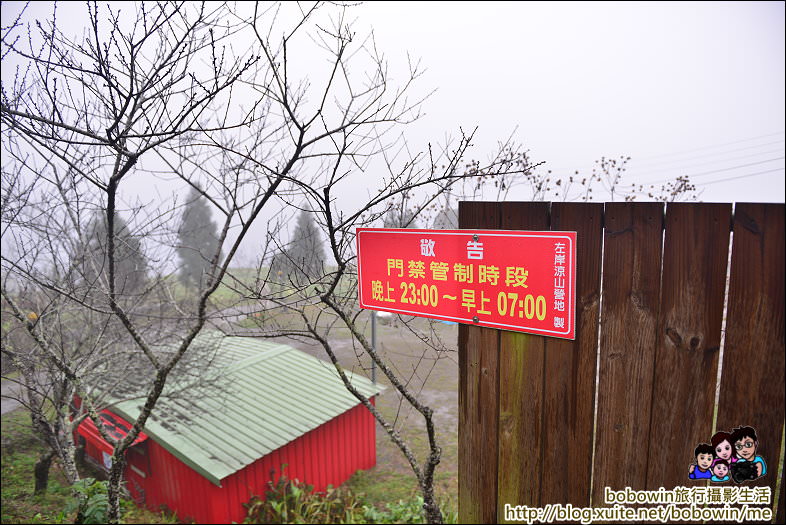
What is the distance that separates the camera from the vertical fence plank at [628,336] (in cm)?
145

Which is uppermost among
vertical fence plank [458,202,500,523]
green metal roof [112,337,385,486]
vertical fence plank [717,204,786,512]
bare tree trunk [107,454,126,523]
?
vertical fence plank [717,204,786,512]

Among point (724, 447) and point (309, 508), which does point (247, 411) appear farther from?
point (724, 447)

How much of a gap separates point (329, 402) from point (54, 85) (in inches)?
245

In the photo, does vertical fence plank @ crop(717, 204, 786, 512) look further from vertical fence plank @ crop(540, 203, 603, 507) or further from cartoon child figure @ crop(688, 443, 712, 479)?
vertical fence plank @ crop(540, 203, 603, 507)

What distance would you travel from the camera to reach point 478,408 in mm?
1924

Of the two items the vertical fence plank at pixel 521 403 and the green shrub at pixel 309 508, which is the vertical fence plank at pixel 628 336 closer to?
the vertical fence plank at pixel 521 403

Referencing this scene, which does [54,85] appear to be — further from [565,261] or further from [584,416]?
[584,416]

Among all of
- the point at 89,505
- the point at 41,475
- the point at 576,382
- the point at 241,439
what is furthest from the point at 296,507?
the point at 576,382

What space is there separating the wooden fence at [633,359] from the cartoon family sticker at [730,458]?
3cm

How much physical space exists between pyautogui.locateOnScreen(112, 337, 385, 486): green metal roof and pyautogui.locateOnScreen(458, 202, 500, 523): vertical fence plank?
3064 millimetres

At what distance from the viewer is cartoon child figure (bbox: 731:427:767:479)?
136 cm

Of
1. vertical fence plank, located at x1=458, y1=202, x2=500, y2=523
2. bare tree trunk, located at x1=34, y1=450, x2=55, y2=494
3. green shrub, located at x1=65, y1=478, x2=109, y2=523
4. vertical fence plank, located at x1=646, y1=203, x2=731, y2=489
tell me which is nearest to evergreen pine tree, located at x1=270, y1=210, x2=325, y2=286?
vertical fence plank, located at x1=458, y1=202, x2=500, y2=523

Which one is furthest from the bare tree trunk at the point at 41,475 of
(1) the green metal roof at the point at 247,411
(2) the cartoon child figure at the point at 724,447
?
(2) the cartoon child figure at the point at 724,447

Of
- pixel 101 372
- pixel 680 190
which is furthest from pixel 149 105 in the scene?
pixel 101 372
